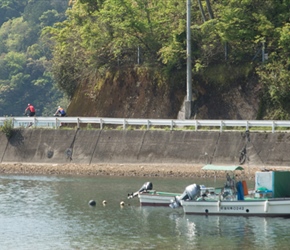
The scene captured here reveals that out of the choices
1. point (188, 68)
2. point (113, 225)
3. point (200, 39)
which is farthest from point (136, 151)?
point (113, 225)

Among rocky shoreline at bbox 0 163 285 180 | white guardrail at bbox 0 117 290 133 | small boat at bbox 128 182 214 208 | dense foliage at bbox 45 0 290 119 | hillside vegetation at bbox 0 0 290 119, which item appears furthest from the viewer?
hillside vegetation at bbox 0 0 290 119

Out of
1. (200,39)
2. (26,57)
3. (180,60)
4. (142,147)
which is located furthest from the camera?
(26,57)

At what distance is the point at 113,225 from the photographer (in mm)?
39656

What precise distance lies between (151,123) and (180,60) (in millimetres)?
8002

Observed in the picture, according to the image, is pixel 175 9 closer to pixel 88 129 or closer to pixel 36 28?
pixel 88 129

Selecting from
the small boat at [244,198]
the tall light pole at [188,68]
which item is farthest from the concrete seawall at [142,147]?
the small boat at [244,198]

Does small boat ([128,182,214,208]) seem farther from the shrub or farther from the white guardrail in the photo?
the shrub

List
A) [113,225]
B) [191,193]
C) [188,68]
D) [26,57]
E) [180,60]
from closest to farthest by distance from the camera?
[113,225] → [191,193] → [188,68] → [180,60] → [26,57]

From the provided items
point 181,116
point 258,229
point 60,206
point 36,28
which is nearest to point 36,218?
point 60,206

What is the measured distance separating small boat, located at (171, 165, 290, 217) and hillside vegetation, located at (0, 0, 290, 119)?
17.6 meters

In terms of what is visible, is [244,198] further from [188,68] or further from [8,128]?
[8,128]

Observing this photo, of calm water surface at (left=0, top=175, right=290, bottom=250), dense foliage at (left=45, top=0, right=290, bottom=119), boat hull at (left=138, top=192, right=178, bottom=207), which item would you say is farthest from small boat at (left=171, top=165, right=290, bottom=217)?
dense foliage at (left=45, top=0, right=290, bottom=119)

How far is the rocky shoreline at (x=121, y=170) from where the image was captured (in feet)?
173

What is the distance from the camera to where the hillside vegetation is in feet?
199
